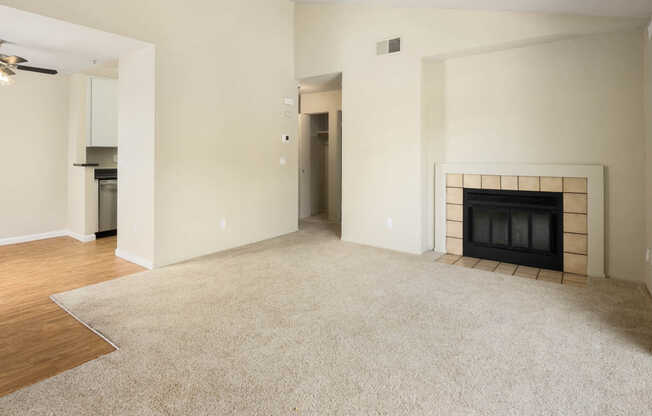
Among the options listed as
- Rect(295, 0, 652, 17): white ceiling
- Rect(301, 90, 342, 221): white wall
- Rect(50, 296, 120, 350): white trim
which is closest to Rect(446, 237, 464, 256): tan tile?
Rect(295, 0, 652, 17): white ceiling

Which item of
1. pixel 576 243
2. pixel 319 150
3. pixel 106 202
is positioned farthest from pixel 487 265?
pixel 106 202

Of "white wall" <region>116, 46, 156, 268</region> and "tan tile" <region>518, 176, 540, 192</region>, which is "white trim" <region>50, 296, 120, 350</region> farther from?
"tan tile" <region>518, 176, 540, 192</region>

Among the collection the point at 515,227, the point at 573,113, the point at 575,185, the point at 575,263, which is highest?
the point at 573,113

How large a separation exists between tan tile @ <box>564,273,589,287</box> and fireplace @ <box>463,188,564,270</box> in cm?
17

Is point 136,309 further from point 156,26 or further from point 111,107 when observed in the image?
point 111,107

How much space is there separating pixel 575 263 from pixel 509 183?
3.30ft

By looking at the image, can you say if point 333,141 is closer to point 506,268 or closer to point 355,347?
point 506,268

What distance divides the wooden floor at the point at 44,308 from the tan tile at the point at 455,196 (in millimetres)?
3534

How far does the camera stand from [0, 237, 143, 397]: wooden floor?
2111mm

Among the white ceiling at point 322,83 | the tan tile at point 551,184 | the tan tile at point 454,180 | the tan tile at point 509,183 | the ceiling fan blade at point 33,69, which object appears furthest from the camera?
the white ceiling at point 322,83

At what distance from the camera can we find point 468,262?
4.19 m

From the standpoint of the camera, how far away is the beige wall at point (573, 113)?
3.47m

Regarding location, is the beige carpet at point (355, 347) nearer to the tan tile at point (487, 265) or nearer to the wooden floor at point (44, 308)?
the wooden floor at point (44, 308)

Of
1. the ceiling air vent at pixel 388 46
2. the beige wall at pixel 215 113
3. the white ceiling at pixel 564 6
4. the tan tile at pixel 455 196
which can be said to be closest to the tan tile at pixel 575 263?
the tan tile at pixel 455 196
